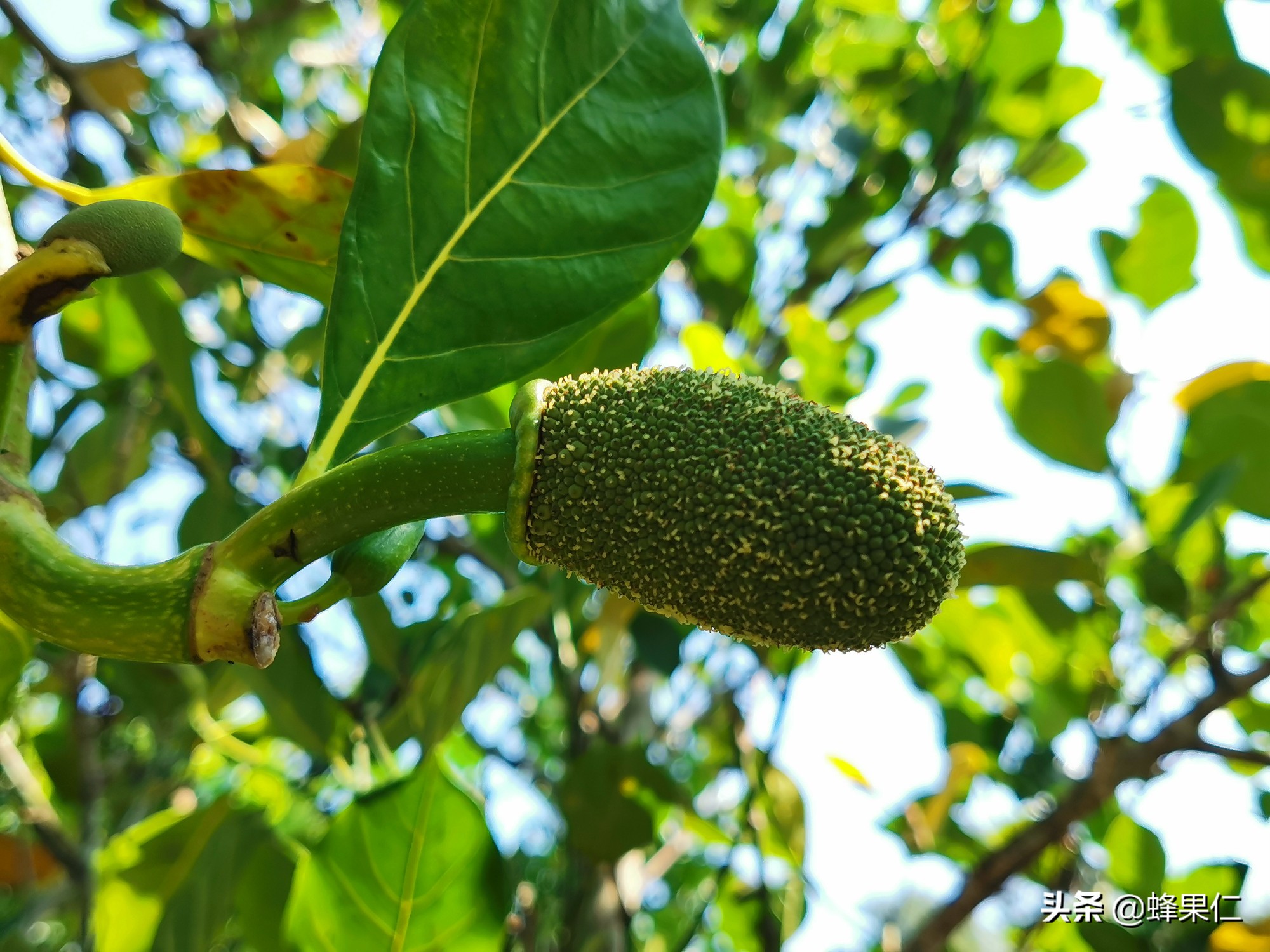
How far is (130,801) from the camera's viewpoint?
1.65 m

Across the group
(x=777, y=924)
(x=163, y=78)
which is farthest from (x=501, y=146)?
(x=163, y=78)

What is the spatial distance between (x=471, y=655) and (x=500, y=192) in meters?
0.45

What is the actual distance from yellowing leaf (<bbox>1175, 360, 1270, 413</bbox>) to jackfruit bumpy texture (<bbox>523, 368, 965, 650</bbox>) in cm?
98

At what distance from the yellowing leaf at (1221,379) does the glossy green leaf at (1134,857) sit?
21.2 inches

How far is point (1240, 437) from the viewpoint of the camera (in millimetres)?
1187

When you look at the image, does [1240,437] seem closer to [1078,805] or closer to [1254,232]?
[1254,232]

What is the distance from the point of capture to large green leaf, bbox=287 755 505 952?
711 mm

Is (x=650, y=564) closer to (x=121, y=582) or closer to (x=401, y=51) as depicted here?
(x=121, y=582)

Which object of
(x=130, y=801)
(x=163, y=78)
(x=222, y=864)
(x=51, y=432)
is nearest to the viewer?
(x=222, y=864)

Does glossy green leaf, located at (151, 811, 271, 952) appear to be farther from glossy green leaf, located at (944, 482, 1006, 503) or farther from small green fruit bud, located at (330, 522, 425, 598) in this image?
glossy green leaf, located at (944, 482, 1006, 503)

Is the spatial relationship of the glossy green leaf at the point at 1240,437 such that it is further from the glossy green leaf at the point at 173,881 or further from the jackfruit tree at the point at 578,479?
the glossy green leaf at the point at 173,881

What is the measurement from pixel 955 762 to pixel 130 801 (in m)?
1.36

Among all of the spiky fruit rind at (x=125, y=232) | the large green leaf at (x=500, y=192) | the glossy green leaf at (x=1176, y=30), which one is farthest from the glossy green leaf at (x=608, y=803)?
the glossy green leaf at (x=1176, y=30)

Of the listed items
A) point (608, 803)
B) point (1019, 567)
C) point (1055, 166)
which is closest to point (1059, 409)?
point (1019, 567)
